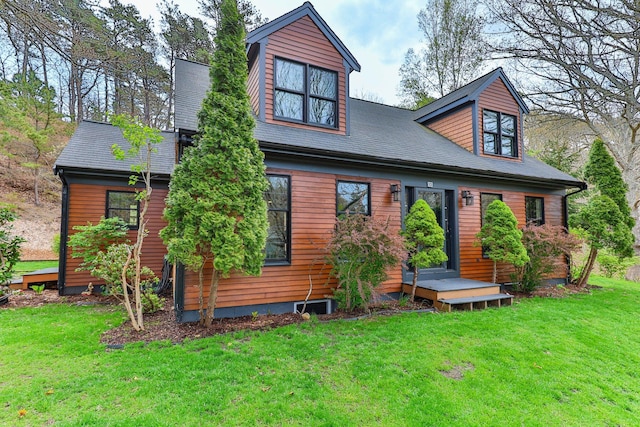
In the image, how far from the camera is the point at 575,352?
4.20 meters

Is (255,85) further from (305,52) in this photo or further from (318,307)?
(318,307)

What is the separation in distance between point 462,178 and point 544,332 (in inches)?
152

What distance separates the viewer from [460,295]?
6.05 meters

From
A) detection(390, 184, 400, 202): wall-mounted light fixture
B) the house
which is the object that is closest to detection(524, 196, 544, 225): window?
the house

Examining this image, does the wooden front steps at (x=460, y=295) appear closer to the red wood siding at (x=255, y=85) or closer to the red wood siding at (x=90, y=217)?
the red wood siding at (x=255, y=85)

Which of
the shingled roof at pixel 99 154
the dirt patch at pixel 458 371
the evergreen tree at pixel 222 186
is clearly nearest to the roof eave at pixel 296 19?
the evergreen tree at pixel 222 186

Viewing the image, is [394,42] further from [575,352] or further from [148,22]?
[575,352]

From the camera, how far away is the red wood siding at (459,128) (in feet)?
28.6

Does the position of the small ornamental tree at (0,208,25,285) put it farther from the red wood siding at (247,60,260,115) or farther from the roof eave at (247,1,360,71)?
the roof eave at (247,1,360,71)

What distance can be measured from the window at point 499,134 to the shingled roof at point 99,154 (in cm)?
895

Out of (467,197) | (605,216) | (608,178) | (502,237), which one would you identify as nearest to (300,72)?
(467,197)

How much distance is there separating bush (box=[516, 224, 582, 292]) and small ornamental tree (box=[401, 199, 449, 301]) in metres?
3.06

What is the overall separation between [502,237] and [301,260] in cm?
473

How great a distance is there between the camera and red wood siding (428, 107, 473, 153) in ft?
28.6
